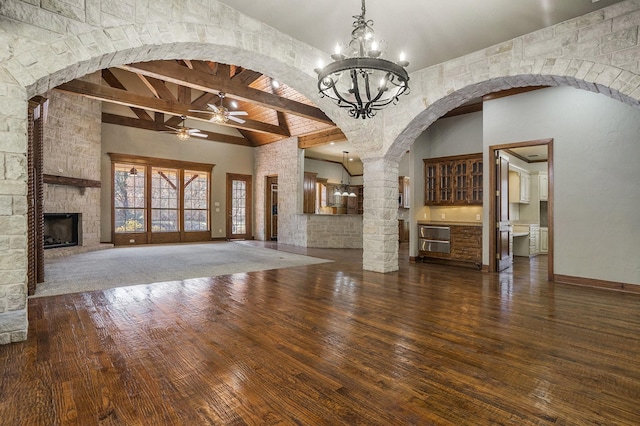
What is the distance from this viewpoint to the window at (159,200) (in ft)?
33.4

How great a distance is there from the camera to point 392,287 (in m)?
4.66

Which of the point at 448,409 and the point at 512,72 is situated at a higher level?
the point at 512,72

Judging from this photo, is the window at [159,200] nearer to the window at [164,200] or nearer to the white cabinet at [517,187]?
the window at [164,200]

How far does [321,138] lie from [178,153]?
5.05 metres

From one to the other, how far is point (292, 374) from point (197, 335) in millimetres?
1102

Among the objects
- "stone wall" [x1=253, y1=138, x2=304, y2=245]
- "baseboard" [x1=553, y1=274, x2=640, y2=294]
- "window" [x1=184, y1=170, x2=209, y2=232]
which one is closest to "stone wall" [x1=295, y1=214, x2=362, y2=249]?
"stone wall" [x1=253, y1=138, x2=304, y2=245]

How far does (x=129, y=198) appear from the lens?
1033 cm

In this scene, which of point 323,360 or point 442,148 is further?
point 442,148

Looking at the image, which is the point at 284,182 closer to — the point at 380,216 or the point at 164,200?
the point at 164,200

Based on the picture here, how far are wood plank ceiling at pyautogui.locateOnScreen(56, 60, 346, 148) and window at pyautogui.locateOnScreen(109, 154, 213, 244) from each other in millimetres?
1305

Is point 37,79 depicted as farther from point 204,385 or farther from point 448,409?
point 448,409

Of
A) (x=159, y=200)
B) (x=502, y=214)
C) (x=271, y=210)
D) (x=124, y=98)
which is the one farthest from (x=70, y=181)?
(x=502, y=214)

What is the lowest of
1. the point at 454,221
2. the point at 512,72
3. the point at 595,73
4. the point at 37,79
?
the point at 454,221

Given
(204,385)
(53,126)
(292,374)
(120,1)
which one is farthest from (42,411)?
(53,126)
